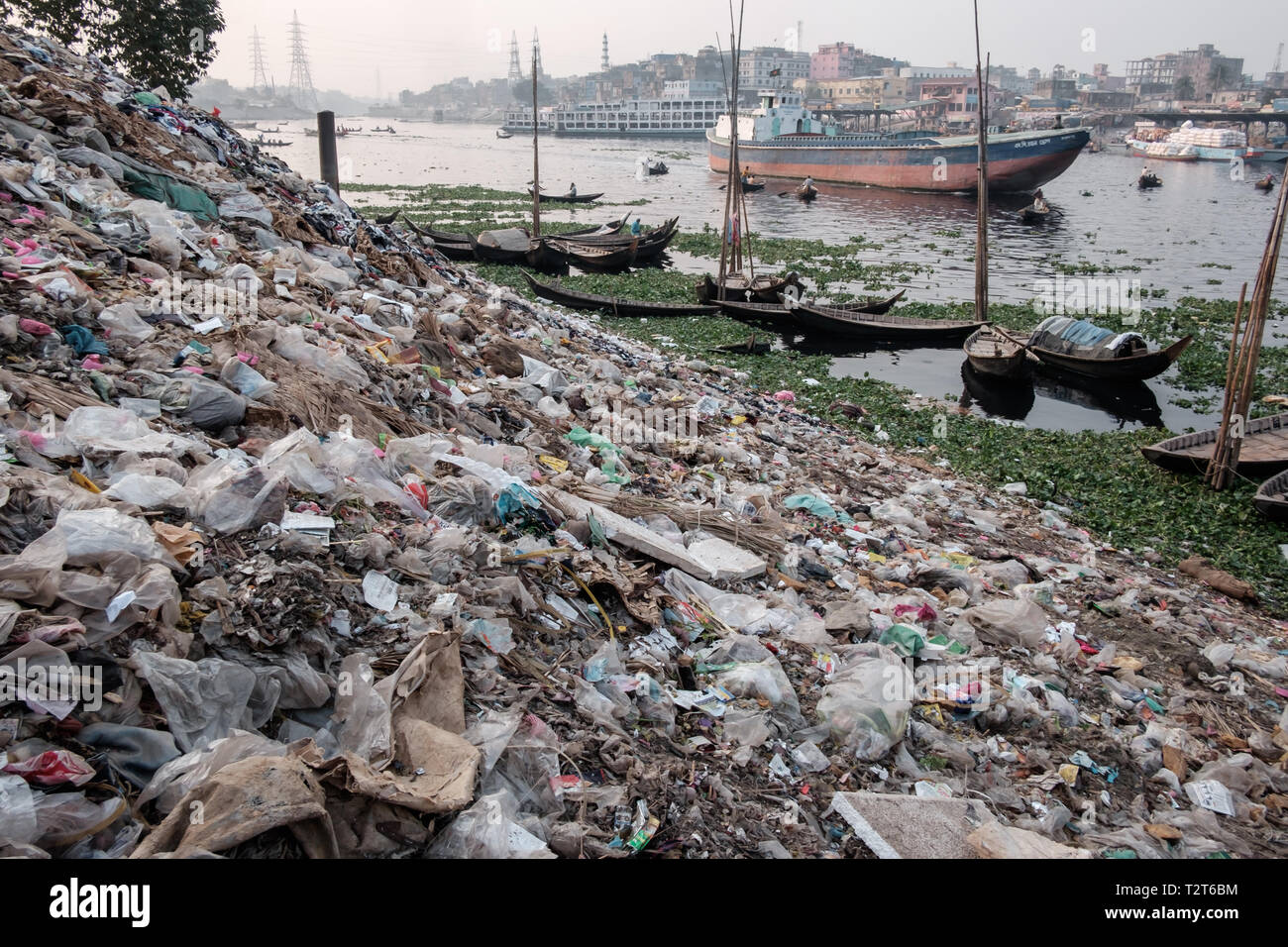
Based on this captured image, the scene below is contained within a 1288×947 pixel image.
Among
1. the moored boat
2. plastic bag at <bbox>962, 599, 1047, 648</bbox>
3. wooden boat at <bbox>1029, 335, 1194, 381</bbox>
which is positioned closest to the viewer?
plastic bag at <bbox>962, 599, 1047, 648</bbox>

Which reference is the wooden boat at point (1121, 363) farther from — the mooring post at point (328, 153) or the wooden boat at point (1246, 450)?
the mooring post at point (328, 153)

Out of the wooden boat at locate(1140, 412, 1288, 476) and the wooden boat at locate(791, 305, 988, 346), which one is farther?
the wooden boat at locate(791, 305, 988, 346)

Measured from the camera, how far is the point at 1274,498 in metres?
8.13

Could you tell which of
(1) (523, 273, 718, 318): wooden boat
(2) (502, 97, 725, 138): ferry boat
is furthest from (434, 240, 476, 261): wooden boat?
(2) (502, 97, 725, 138): ferry boat

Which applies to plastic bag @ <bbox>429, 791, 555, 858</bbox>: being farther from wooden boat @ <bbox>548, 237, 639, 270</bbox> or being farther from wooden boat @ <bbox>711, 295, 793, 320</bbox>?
wooden boat @ <bbox>548, 237, 639, 270</bbox>

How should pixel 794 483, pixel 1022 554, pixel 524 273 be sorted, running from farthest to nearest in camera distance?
pixel 524 273, pixel 794 483, pixel 1022 554

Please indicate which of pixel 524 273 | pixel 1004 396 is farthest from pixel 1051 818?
pixel 524 273

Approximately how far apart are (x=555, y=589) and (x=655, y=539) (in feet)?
3.25

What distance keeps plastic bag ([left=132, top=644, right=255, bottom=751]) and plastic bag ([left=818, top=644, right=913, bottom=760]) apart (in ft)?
8.75

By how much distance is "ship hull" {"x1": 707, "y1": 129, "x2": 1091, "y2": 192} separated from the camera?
37.4 m

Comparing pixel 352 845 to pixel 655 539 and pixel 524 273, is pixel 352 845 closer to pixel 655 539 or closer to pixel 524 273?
pixel 655 539

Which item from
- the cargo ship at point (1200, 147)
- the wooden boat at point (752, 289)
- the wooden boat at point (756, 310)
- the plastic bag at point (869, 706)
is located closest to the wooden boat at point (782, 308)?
the wooden boat at point (756, 310)

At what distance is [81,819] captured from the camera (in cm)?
238

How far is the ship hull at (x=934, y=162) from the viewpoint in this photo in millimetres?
37406
